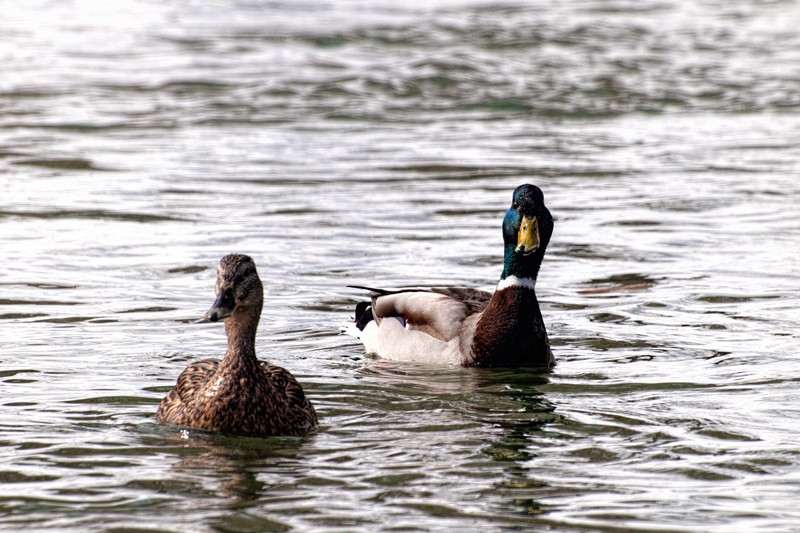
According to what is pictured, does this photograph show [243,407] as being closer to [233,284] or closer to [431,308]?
[233,284]

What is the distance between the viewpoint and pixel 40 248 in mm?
15180

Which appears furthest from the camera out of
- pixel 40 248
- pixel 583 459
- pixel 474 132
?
pixel 474 132

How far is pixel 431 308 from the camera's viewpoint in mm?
11594

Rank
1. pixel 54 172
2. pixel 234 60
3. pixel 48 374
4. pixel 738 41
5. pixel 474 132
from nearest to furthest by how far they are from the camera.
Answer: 1. pixel 48 374
2. pixel 54 172
3. pixel 474 132
4. pixel 234 60
5. pixel 738 41

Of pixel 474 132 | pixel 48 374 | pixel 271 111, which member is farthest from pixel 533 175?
pixel 48 374

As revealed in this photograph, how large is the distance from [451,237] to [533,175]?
14.5 ft

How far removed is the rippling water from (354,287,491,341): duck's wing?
0.42 metres

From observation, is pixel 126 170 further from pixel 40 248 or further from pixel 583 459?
pixel 583 459

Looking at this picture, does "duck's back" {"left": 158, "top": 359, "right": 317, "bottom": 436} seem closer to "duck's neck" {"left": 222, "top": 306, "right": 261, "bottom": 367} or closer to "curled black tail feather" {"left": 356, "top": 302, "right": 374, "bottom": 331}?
"duck's neck" {"left": 222, "top": 306, "right": 261, "bottom": 367}

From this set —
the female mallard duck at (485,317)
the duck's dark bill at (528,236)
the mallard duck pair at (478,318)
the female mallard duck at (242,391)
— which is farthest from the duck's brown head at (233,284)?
the duck's dark bill at (528,236)

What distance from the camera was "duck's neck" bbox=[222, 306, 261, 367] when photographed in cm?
880

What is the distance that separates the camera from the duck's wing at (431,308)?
11.6 metres

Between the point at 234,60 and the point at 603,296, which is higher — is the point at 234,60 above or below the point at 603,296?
above

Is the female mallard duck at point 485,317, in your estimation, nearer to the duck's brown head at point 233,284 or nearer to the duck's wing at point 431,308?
the duck's wing at point 431,308
